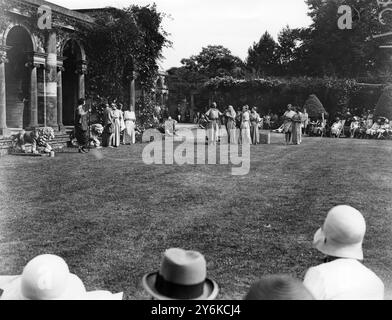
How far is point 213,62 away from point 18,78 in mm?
33434

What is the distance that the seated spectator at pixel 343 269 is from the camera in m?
2.86

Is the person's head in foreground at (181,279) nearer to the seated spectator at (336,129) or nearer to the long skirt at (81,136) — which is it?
the long skirt at (81,136)

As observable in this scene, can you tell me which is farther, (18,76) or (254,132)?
(254,132)

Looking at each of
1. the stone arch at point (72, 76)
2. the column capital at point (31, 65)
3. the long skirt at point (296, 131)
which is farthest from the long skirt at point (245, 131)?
the column capital at point (31, 65)

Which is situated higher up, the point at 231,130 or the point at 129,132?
the point at 231,130

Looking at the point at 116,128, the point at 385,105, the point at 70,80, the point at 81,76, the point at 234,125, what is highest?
the point at 81,76

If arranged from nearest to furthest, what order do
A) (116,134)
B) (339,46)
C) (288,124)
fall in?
1. (116,134)
2. (288,124)
3. (339,46)

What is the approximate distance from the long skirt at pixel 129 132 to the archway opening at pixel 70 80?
9.83ft

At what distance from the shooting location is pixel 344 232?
312 centimetres

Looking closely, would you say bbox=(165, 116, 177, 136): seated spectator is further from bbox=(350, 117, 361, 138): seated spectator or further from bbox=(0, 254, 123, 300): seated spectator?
bbox=(0, 254, 123, 300): seated spectator

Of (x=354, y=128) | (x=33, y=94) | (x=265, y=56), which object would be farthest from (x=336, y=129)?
(x=265, y=56)

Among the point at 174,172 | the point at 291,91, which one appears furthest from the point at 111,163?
the point at 291,91

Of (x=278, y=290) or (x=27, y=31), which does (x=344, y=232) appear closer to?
(x=278, y=290)
